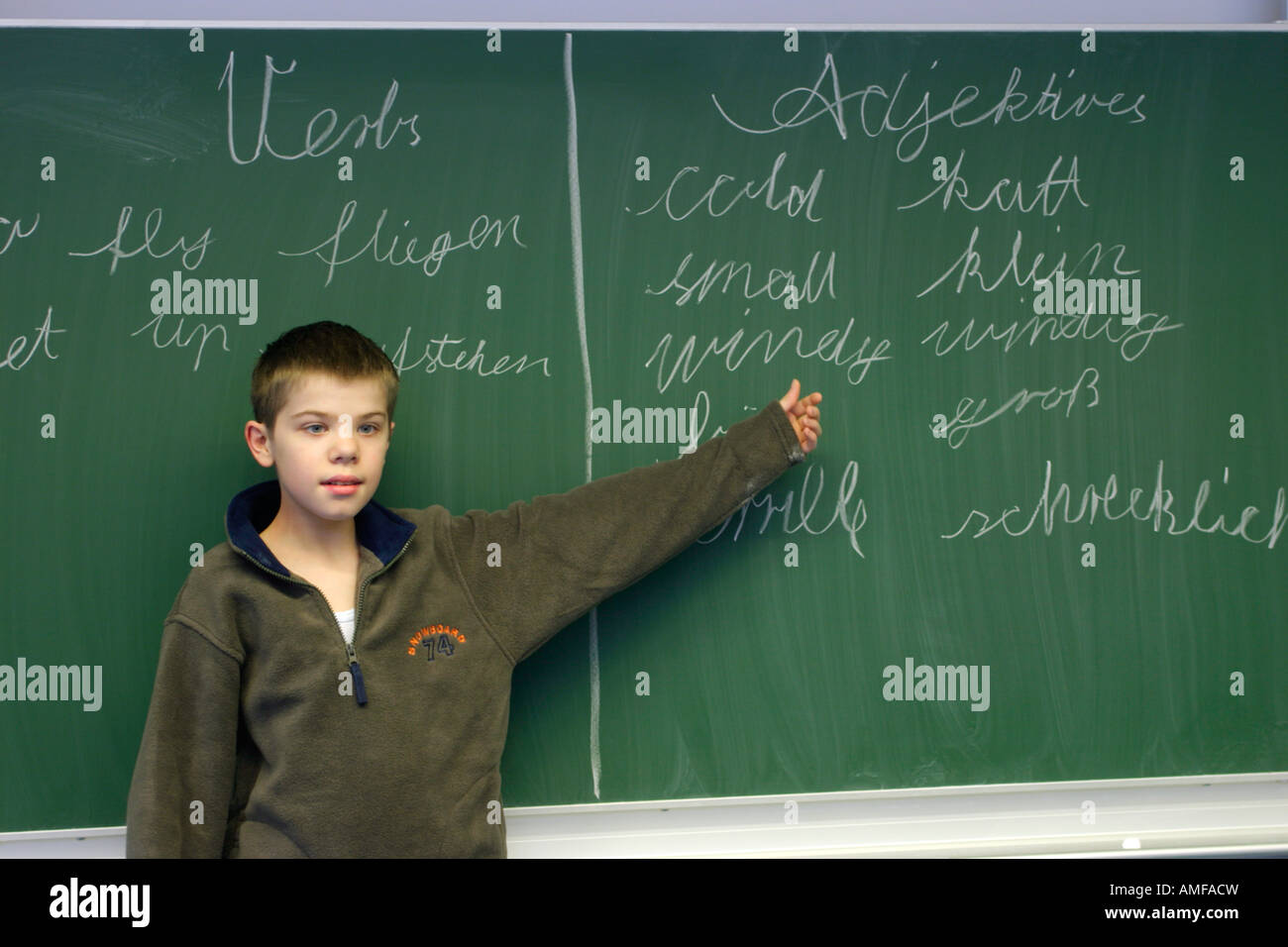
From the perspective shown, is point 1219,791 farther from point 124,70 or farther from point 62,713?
point 124,70

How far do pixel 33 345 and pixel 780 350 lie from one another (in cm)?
130

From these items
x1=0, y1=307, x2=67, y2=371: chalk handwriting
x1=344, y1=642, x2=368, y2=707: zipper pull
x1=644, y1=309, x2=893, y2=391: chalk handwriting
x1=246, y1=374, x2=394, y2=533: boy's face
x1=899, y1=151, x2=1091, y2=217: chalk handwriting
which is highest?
x1=899, y1=151, x2=1091, y2=217: chalk handwriting

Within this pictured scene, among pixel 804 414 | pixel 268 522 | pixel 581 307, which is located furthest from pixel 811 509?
pixel 268 522

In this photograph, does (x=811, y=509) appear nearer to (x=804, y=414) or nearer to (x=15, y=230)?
(x=804, y=414)

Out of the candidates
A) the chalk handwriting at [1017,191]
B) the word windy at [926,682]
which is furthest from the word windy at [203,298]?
the word windy at [926,682]

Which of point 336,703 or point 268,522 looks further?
point 268,522

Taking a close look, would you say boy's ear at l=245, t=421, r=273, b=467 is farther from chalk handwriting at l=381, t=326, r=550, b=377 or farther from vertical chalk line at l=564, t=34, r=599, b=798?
vertical chalk line at l=564, t=34, r=599, b=798

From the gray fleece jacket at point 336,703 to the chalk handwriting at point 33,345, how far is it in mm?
485

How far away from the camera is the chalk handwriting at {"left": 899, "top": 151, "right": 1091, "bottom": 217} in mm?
1792

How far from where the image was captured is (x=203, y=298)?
5.55 feet

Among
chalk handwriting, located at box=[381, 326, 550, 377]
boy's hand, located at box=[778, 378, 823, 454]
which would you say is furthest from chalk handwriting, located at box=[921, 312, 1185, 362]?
chalk handwriting, located at box=[381, 326, 550, 377]

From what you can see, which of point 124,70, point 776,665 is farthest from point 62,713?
point 776,665

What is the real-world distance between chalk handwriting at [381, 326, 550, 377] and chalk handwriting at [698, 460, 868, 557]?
0.47 metres

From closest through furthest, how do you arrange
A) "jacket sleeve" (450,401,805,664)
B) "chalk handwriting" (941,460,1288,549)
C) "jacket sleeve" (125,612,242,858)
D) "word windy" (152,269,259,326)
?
"jacket sleeve" (125,612,242,858) < "jacket sleeve" (450,401,805,664) < "word windy" (152,269,259,326) < "chalk handwriting" (941,460,1288,549)
